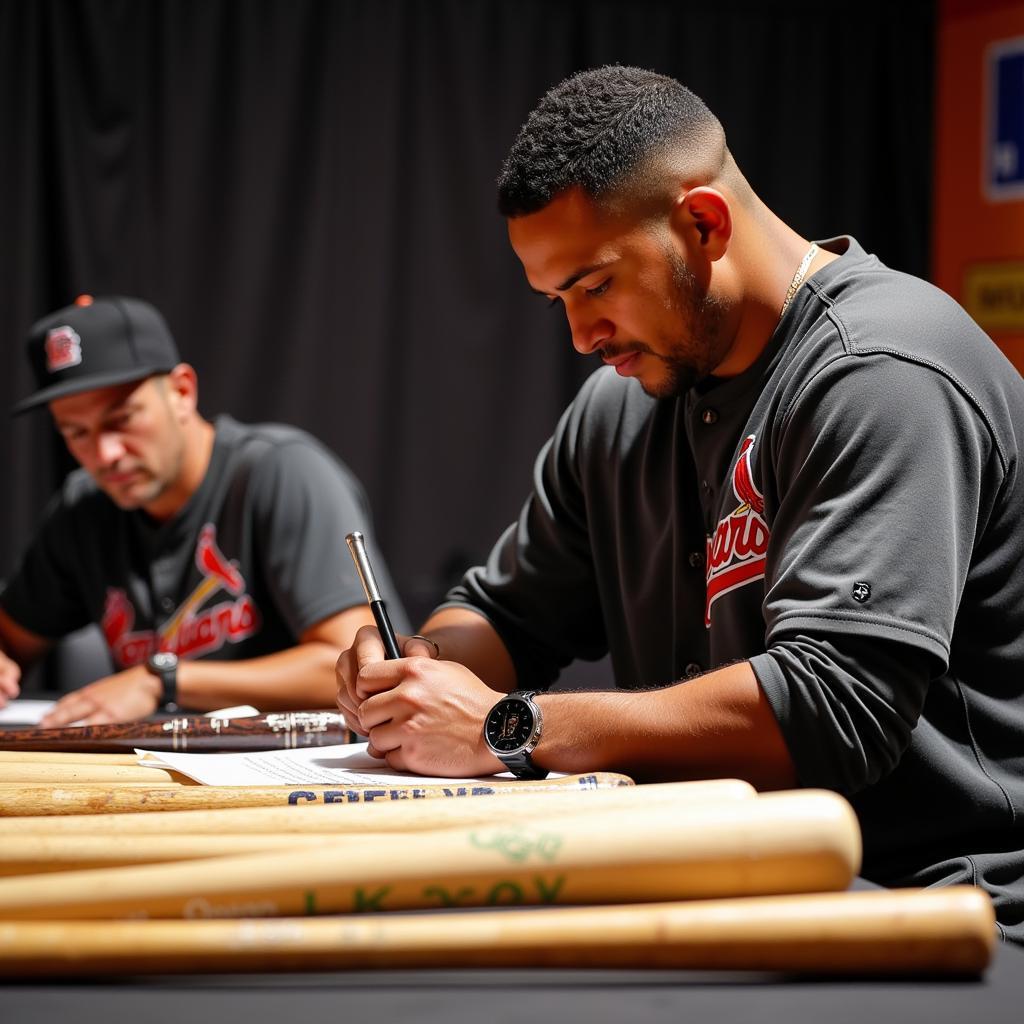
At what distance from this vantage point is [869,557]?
1.05 metres

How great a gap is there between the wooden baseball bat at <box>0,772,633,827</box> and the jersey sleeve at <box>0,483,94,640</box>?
186 centimetres

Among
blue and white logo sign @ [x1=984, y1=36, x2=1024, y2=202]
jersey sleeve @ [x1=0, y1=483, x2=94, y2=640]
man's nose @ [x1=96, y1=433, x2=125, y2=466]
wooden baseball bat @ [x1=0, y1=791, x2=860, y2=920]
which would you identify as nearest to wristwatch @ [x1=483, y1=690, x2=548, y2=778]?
wooden baseball bat @ [x1=0, y1=791, x2=860, y2=920]

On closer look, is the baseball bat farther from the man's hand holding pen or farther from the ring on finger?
the ring on finger

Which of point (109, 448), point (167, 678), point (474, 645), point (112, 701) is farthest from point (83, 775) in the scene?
point (109, 448)

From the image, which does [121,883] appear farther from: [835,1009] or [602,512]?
[602,512]

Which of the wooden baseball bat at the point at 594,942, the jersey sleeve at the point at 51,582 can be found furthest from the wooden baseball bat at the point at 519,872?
the jersey sleeve at the point at 51,582

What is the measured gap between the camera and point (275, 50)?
13.9ft

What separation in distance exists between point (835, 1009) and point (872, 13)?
456 cm

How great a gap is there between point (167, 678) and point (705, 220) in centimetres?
135

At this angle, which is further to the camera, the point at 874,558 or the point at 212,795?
the point at 874,558

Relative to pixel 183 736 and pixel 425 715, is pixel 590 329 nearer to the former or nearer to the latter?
pixel 425 715

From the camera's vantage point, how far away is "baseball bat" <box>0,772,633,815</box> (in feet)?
3.01

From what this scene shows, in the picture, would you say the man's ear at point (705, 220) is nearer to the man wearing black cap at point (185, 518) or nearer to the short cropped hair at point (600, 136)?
the short cropped hair at point (600, 136)

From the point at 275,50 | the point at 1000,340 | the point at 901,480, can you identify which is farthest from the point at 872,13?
the point at 901,480
